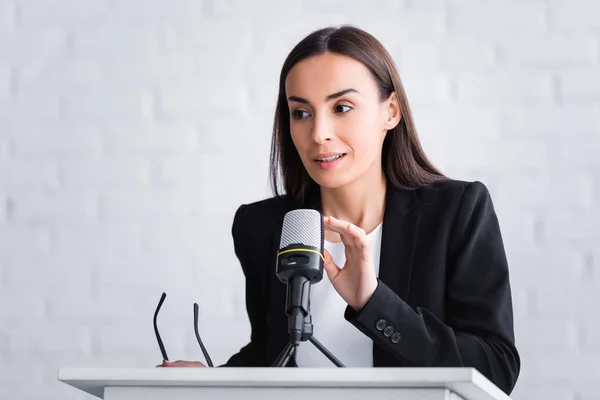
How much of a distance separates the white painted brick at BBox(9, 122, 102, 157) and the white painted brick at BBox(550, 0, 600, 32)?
3.98 feet

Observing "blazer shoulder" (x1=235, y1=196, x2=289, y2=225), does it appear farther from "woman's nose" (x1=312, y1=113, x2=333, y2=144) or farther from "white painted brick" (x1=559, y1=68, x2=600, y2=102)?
"white painted brick" (x1=559, y1=68, x2=600, y2=102)

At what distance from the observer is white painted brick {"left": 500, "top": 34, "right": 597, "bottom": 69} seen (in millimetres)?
2186

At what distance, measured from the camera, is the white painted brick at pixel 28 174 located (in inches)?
94.8

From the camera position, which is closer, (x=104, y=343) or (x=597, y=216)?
(x=597, y=216)

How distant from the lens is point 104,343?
7.55 feet

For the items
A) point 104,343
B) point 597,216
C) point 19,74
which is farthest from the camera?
point 19,74

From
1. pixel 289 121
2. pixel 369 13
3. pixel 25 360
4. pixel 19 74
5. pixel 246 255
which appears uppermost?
pixel 369 13

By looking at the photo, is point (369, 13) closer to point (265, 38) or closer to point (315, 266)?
point (265, 38)

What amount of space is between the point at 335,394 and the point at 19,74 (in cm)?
177

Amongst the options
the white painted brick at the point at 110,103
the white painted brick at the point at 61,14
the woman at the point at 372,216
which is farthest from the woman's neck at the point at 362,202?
the white painted brick at the point at 61,14

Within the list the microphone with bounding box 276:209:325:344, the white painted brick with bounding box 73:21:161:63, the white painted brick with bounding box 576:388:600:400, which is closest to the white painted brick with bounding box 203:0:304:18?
the white painted brick with bounding box 73:21:161:63

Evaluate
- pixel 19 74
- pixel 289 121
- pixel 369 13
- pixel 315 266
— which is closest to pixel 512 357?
pixel 315 266

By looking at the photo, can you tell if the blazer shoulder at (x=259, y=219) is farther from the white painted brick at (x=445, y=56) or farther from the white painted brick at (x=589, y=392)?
the white painted brick at (x=589, y=392)

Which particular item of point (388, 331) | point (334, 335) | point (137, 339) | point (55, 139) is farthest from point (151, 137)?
point (388, 331)
